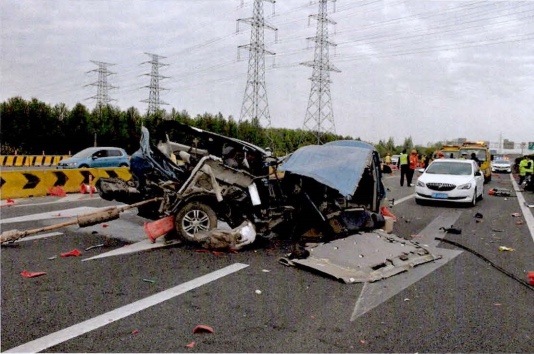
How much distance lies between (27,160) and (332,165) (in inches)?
1214

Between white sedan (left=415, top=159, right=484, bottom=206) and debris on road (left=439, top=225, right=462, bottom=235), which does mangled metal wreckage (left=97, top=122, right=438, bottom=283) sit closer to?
debris on road (left=439, top=225, right=462, bottom=235)

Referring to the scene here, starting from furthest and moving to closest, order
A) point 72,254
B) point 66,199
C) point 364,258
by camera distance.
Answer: point 66,199, point 72,254, point 364,258

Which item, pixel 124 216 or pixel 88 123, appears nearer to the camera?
pixel 124 216

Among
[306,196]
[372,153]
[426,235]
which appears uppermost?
[372,153]

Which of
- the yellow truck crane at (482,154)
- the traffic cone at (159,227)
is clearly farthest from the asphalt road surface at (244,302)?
the yellow truck crane at (482,154)

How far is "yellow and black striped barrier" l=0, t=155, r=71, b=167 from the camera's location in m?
31.7

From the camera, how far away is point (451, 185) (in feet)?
45.0

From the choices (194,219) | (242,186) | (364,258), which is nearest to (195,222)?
(194,219)

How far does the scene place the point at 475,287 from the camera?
5383 millimetres

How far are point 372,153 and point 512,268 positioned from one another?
3.02m

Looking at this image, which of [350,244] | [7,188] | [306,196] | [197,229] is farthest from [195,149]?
[7,188]

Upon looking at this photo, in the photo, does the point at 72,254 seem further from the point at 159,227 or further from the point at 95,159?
the point at 95,159

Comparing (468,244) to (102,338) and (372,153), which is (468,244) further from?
(102,338)

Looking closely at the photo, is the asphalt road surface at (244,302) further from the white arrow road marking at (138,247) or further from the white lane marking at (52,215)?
the white lane marking at (52,215)
